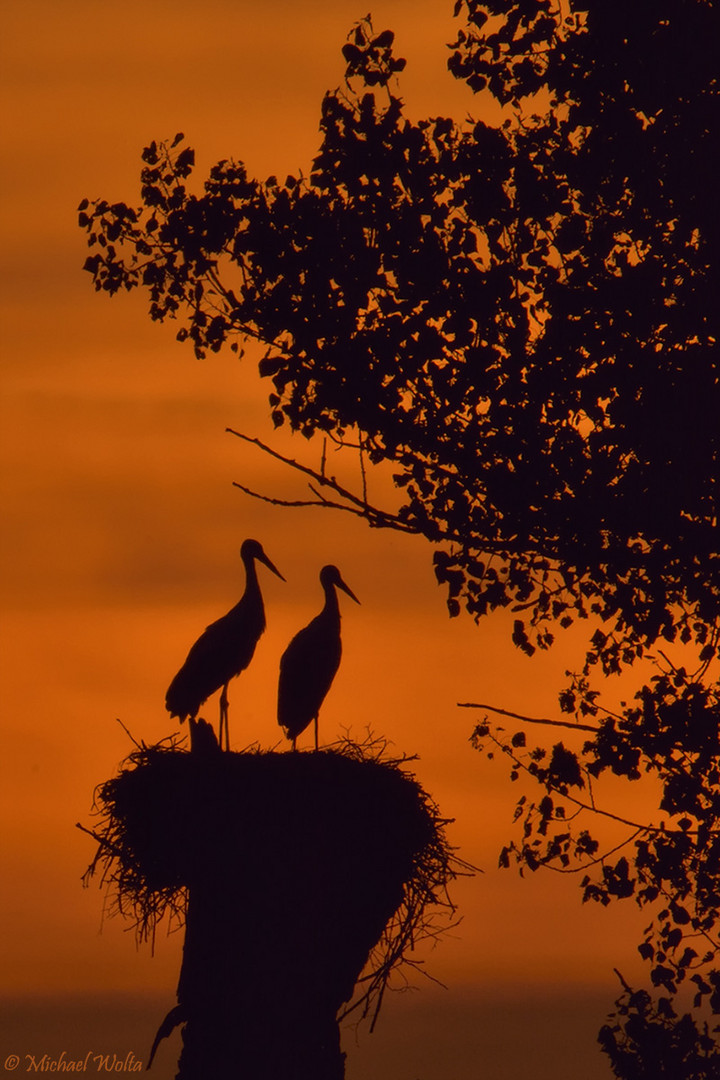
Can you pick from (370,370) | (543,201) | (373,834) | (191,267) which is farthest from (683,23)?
(373,834)

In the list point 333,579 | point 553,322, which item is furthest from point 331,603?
point 553,322

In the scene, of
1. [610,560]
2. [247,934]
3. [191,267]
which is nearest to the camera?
[247,934]

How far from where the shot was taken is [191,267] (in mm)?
9828

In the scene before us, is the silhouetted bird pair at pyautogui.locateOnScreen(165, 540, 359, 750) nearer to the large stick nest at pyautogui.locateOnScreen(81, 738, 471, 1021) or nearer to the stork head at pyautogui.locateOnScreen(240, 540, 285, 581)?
the stork head at pyautogui.locateOnScreen(240, 540, 285, 581)

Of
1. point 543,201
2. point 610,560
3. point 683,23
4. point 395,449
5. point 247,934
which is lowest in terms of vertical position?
point 247,934

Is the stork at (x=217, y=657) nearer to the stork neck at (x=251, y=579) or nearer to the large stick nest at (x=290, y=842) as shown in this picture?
the stork neck at (x=251, y=579)

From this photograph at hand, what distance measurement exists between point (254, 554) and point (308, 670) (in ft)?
7.22

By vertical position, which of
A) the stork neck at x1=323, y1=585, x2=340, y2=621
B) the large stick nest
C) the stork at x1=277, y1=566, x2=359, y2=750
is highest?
the stork neck at x1=323, y1=585, x2=340, y2=621

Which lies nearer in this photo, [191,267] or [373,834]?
[373,834]

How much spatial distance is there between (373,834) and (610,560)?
212cm

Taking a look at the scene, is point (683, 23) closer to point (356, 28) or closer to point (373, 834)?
point (356, 28)

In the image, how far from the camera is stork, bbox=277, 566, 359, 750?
14.1 meters

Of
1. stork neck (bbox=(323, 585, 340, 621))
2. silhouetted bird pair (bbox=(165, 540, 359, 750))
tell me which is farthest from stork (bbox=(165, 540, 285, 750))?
stork neck (bbox=(323, 585, 340, 621))

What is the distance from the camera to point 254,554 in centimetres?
1594
